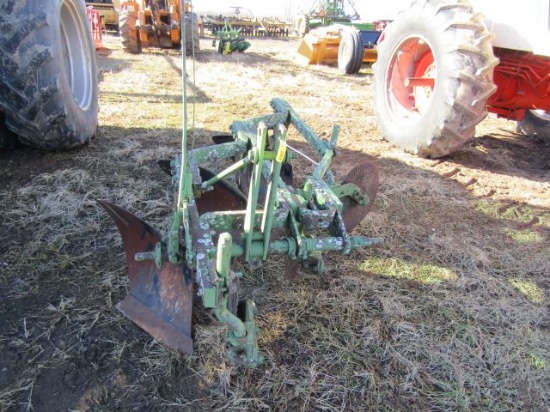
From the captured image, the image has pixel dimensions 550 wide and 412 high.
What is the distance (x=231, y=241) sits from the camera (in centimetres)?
148

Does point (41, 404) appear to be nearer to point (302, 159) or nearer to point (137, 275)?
point (137, 275)

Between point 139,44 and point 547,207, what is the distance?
9.06m

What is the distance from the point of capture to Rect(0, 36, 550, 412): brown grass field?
177 centimetres

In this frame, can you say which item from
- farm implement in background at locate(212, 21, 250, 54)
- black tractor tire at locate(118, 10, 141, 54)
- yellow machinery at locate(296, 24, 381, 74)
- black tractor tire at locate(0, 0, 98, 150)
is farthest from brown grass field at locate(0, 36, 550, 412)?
farm implement in background at locate(212, 21, 250, 54)

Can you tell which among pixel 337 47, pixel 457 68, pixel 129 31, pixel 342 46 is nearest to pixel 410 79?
pixel 457 68

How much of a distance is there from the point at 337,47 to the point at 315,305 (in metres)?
8.42

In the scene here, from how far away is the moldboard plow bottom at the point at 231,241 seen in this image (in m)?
1.57

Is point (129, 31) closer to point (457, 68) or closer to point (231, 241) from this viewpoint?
point (457, 68)

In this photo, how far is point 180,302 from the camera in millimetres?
1961

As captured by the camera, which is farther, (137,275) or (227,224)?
(137,275)

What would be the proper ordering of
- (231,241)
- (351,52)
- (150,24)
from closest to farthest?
(231,241), (351,52), (150,24)

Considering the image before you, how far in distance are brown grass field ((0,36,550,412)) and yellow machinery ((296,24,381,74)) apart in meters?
5.27

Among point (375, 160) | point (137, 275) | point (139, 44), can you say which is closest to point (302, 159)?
point (375, 160)

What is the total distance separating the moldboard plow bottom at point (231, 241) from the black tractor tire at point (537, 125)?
3392 mm
